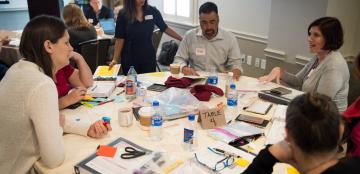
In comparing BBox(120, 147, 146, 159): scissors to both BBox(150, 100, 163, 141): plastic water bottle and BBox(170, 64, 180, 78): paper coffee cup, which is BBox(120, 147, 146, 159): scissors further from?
BBox(170, 64, 180, 78): paper coffee cup

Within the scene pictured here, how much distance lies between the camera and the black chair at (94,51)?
3666 millimetres

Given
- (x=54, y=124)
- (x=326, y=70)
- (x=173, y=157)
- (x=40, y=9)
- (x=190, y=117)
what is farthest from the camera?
(x=40, y=9)

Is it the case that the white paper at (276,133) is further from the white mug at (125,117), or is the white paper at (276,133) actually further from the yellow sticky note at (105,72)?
the yellow sticky note at (105,72)

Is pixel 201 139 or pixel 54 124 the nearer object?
pixel 54 124

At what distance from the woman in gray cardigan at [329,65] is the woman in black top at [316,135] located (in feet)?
3.93

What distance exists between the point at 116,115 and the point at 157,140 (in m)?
0.41

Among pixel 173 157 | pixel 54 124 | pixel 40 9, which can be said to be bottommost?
pixel 173 157

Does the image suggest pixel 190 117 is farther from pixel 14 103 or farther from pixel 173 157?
pixel 14 103

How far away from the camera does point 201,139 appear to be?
169 centimetres

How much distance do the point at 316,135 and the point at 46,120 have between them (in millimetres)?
1046

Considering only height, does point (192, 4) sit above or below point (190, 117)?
above

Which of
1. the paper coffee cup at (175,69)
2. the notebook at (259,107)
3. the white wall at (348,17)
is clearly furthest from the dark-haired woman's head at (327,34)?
the paper coffee cup at (175,69)

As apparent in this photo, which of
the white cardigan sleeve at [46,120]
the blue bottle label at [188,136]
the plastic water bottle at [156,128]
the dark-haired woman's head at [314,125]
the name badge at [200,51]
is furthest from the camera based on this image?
the name badge at [200,51]

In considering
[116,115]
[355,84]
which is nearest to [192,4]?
[355,84]
